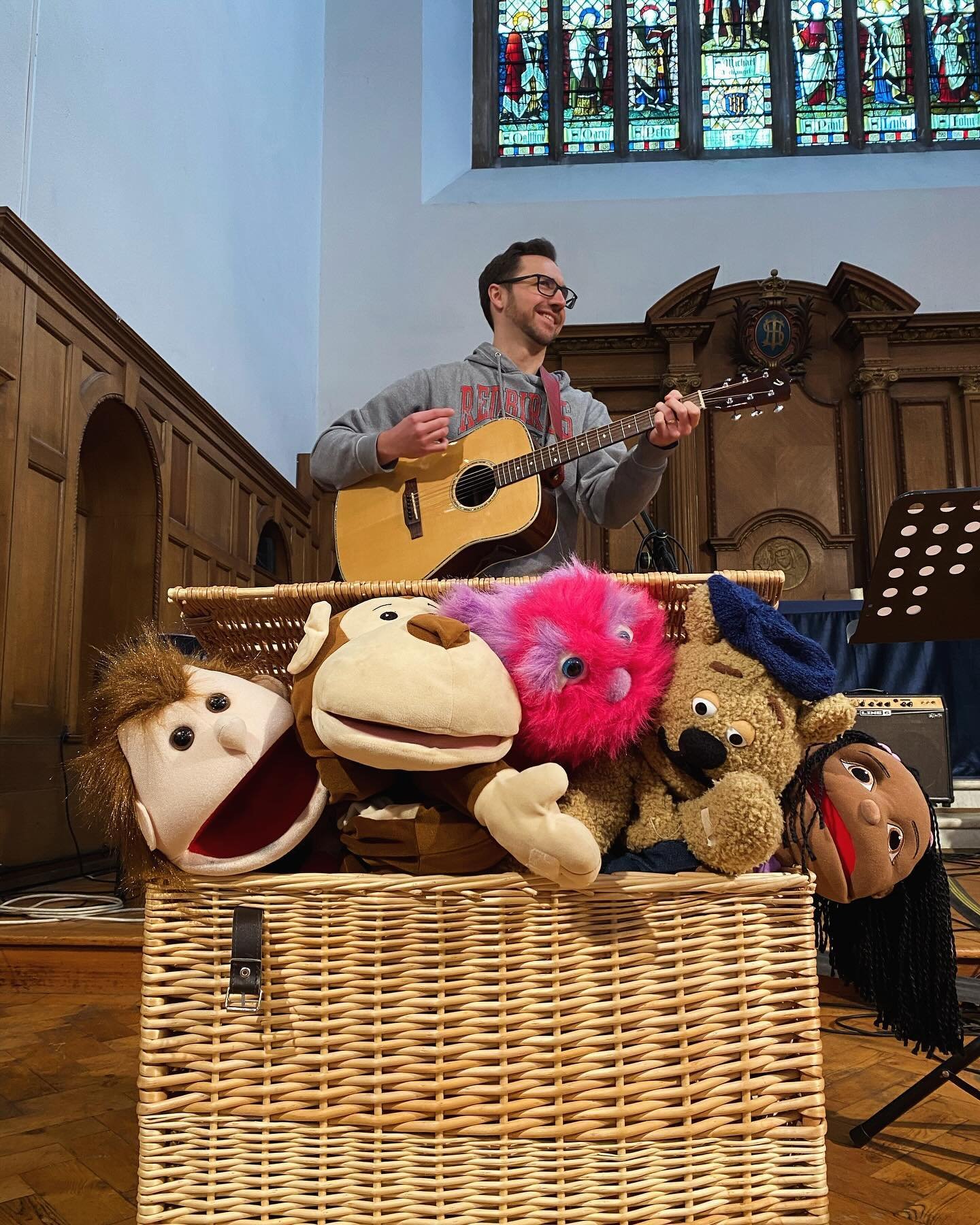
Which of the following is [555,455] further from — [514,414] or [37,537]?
[37,537]

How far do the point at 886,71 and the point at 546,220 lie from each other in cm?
224

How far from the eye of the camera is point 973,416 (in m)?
5.05

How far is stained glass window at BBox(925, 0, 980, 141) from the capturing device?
5.47 m

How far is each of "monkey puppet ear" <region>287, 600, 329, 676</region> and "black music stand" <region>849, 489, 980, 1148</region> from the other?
78 centimetres

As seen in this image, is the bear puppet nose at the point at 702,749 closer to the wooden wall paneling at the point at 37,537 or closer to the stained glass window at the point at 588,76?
the wooden wall paneling at the point at 37,537

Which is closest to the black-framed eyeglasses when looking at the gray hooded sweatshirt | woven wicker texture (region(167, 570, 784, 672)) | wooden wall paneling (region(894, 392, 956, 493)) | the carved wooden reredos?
the gray hooded sweatshirt

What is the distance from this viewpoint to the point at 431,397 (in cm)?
161

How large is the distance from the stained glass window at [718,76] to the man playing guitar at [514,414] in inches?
176

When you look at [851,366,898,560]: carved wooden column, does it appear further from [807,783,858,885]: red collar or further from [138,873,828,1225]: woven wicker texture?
[138,873,828,1225]: woven wicker texture

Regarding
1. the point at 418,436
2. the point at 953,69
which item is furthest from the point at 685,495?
the point at 418,436

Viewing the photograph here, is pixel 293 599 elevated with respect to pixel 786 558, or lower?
lower

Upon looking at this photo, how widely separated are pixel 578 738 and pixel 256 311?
421 centimetres

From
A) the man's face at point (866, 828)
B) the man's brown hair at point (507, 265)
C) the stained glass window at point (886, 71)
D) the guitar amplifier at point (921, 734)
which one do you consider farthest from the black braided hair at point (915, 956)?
the stained glass window at point (886, 71)

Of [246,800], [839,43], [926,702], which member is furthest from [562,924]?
[839,43]
